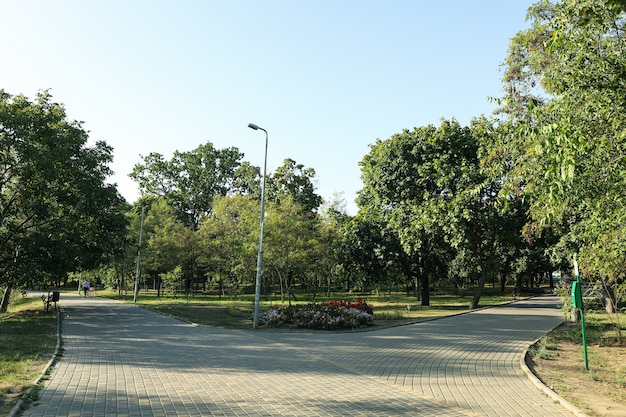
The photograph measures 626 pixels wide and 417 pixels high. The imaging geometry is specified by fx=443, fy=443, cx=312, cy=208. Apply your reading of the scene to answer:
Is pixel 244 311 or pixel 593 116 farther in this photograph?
pixel 244 311

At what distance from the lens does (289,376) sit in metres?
8.43

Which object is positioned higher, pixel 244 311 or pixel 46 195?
pixel 46 195

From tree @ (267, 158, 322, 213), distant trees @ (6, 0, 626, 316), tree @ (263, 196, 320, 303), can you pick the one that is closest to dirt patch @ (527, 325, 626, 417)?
distant trees @ (6, 0, 626, 316)

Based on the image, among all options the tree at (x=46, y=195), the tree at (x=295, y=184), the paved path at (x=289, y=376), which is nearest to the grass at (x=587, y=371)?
the paved path at (x=289, y=376)

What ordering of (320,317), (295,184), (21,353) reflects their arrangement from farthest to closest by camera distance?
(295,184) → (320,317) → (21,353)

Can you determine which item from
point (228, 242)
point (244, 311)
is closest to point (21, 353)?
point (244, 311)

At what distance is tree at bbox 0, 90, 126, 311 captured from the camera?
1789 cm

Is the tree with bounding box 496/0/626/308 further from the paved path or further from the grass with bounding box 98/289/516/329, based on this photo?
the grass with bounding box 98/289/516/329

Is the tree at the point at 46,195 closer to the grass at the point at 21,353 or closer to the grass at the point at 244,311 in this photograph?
the grass at the point at 21,353

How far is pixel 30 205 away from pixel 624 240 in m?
20.7

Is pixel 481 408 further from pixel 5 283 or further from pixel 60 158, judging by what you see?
pixel 5 283

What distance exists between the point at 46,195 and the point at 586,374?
20.2m

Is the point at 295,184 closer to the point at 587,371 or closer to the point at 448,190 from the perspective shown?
the point at 448,190

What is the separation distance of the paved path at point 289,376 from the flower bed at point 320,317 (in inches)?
55.8
